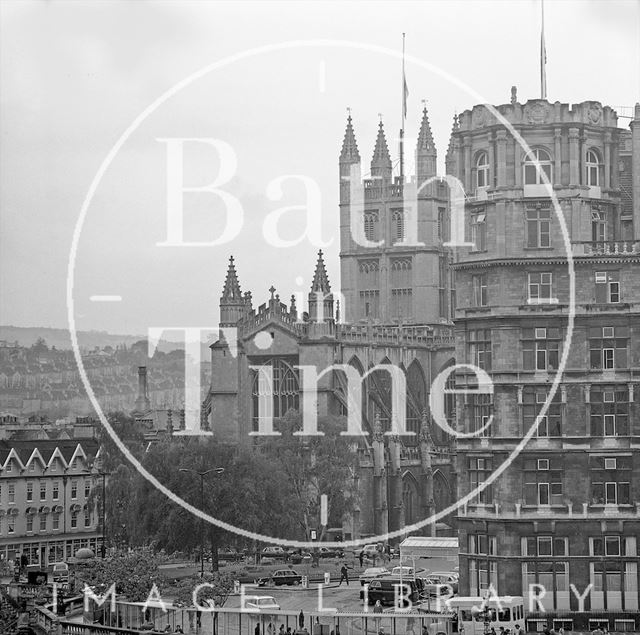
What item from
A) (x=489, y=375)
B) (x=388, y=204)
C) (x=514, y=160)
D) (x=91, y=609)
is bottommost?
(x=91, y=609)

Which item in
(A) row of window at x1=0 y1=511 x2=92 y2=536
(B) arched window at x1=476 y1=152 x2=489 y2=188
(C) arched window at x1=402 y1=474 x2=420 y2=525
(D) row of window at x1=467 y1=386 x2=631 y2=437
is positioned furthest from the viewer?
(C) arched window at x1=402 y1=474 x2=420 y2=525

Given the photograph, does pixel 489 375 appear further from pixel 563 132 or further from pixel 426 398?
pixel 426 398

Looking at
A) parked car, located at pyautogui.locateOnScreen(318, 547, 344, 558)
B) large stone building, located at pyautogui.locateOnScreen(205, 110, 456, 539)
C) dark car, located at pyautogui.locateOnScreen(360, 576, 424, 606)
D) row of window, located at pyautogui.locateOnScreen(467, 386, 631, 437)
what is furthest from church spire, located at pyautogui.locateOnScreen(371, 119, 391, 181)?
row of window, located at pyautogui.locateOnScreen(467, 386, 631, 437)

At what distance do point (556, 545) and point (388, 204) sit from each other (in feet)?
340

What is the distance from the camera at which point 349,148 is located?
18150 cm

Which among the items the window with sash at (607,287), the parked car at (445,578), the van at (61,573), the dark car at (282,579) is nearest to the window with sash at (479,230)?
the window with sash at (607,287)

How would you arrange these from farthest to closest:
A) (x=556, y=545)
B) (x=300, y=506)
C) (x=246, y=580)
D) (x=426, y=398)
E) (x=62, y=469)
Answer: (x=426, y=398) < (x=62, y=469) < (x=300, y=506) < (x=246, y=580) < (x=556, y=545)

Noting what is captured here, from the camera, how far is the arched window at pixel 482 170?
83.2 m

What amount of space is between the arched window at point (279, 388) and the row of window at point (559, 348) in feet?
218

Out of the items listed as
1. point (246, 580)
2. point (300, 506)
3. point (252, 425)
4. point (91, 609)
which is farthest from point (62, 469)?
point (91, 609)

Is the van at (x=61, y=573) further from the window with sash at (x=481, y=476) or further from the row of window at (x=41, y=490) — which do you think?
the window with sash at (x=481, y=476)

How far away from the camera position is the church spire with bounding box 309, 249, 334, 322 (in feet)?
482

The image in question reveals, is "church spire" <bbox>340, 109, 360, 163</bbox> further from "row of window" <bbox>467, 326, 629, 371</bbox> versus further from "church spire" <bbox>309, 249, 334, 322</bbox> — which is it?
"row of window" <bbox>467, 326, 629, 371</bbox>

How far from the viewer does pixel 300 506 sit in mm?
123625
